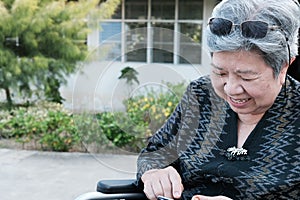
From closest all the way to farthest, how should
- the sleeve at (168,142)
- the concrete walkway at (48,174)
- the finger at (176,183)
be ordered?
the finger at (176,183) → the sleeve at (168,142) → the concrete walkway at (48,174)

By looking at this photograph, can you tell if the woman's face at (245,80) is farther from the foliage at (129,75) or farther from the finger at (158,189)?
the foliage at (129,75)

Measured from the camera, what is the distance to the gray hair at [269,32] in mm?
1174

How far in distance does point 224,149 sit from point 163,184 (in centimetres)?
20

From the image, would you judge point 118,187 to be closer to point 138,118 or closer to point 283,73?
point 283,73

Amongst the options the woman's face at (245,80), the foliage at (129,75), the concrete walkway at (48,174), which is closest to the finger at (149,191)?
the woman's face at (245,80)

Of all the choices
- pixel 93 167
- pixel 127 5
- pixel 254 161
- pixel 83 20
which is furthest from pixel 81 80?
pixel 127 5

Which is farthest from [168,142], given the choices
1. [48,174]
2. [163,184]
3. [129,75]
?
[48,174]

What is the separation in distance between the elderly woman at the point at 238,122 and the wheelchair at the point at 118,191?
0.17 ft

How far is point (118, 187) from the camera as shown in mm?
1541

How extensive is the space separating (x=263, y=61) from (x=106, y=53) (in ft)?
2.69

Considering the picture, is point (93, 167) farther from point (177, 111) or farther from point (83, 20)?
point (177, 111)

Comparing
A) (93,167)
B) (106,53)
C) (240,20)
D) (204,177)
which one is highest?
(240,20)

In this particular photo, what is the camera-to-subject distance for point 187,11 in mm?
7758

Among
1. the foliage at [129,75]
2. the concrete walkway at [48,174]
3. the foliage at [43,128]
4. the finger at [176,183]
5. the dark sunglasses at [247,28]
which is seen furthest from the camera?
the foliage at [43,128]
